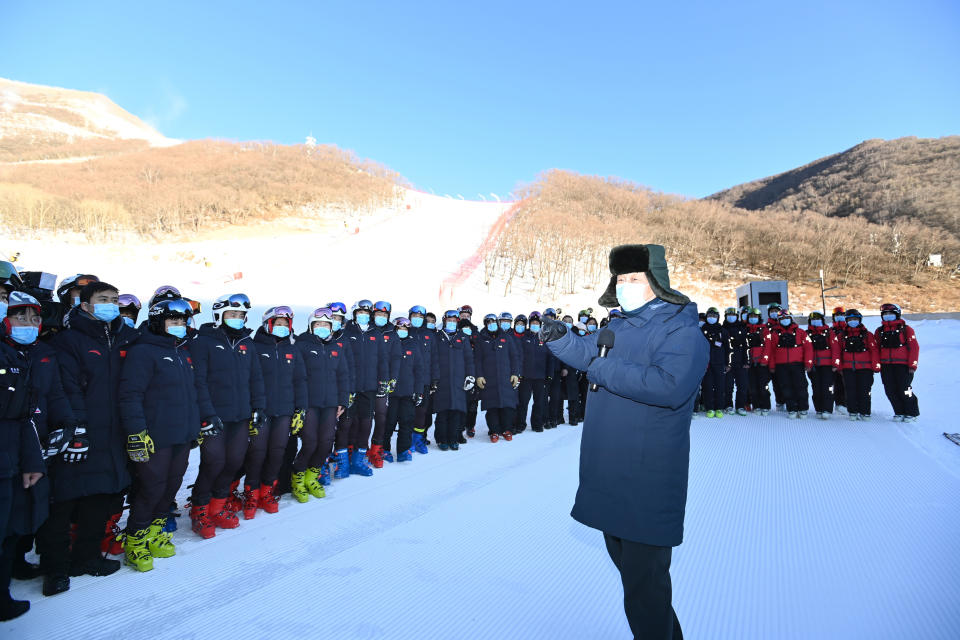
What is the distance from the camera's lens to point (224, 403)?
4555 mm

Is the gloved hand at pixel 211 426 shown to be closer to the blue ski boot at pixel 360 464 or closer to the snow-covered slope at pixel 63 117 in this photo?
the blue ski boot at pixel 360 464

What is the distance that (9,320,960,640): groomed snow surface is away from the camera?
9.21ft

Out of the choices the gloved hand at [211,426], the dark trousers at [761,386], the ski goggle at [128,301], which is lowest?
the dark trousers at [761,386]

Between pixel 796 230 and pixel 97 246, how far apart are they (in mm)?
56136

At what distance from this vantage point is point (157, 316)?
4.00 m

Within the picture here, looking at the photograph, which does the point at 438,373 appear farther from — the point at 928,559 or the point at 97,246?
the point at 97,246

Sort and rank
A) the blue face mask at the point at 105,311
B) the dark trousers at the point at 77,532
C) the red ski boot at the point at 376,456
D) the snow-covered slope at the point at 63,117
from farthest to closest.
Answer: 1. the snow-covered slope at the point at 63,117
2. the red ski boot at the point at 376,456
3. the blue face mask at the point at 105,311
4. the dark trousers at the point at 77,532

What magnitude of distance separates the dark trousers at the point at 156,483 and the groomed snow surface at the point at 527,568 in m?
0.34

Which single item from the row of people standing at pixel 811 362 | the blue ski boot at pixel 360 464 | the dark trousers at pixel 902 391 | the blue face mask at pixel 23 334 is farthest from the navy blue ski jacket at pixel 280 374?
the dark trousers at pixel 902 391

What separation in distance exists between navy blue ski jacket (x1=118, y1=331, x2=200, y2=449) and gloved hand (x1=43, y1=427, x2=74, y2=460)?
370 millimetres

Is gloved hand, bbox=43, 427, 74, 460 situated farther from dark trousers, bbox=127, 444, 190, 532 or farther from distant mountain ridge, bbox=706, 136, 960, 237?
distant mountain ridge, bbox=706, 136, 960, 237

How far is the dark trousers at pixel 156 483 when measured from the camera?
3.74 meters

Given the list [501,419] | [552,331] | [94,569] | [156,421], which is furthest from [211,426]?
A: [501,419]

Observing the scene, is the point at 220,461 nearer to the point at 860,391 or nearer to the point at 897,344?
the point at 860,391
